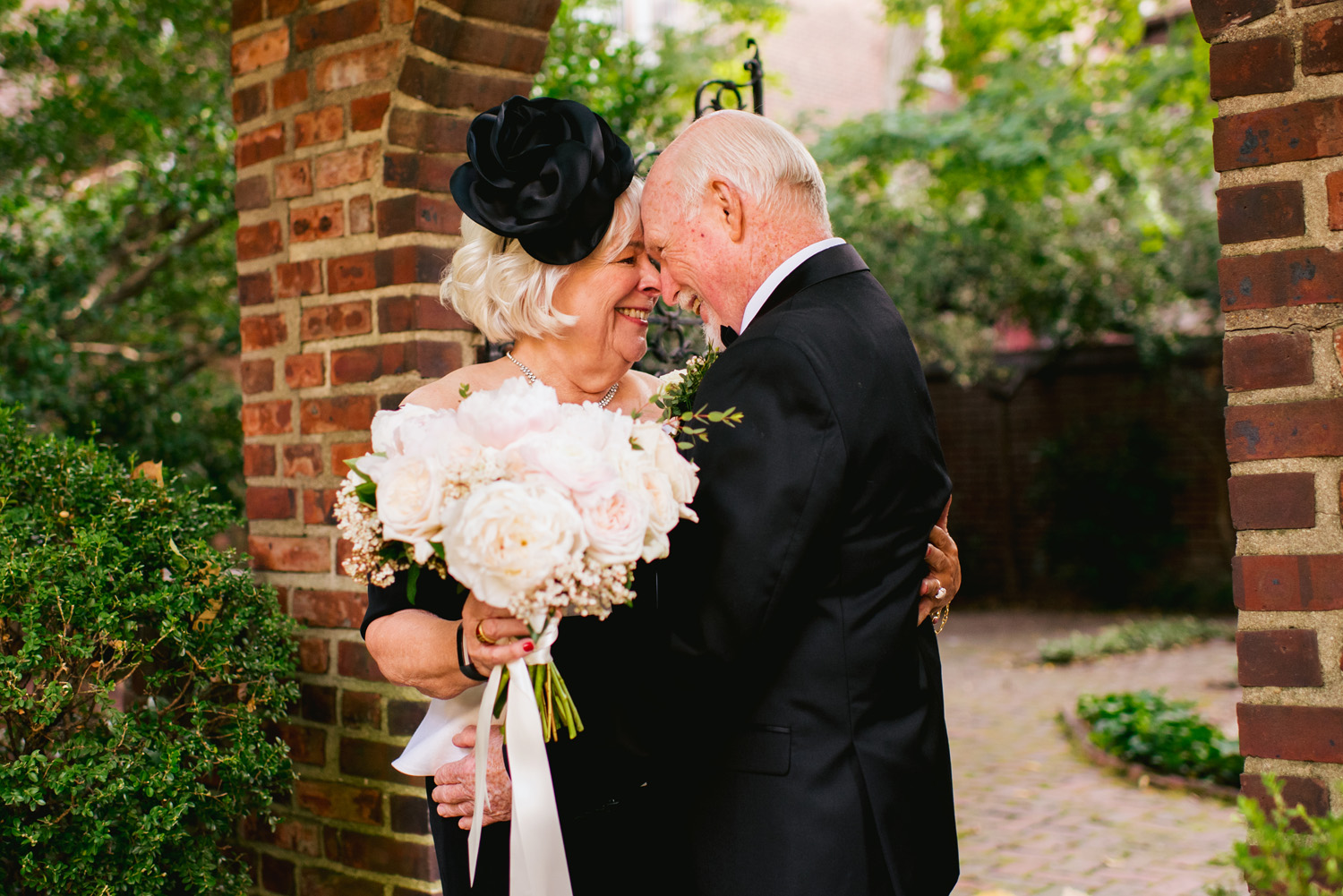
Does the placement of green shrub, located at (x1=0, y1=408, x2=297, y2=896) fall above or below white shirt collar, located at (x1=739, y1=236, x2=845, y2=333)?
below

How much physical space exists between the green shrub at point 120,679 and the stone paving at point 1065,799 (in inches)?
78.4

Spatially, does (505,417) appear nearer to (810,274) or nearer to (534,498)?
(534,498)

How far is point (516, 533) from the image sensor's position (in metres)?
1.38

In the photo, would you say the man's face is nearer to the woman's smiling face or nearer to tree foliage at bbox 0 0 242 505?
the woman's smiling face

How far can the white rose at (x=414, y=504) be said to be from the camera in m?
1.45

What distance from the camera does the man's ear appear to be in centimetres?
192

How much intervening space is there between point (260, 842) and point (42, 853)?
3.01ft

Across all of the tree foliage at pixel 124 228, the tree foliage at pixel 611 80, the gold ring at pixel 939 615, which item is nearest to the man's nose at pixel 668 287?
the gold ring at pixel 939 615

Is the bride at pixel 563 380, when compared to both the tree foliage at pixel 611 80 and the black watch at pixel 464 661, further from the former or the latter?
the tree foliage at pixel 611 80

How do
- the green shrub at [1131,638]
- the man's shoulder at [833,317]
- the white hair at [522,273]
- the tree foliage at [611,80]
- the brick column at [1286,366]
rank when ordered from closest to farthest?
the man's shoulder at [833,317] → the brick column at [1286,366] → the white hair at [522,273] → the tree foliage at [611,80] → the green shrub at [1131,638]

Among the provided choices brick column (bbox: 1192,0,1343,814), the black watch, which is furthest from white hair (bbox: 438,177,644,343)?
brick column (bbox: 1192,0,1343,814)

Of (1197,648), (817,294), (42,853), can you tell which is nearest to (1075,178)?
(1197,648)

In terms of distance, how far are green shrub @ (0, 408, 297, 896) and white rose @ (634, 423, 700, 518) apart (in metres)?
1.53

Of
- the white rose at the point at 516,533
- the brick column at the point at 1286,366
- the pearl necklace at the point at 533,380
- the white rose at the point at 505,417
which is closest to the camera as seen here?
the white rose at the point at 516,533
